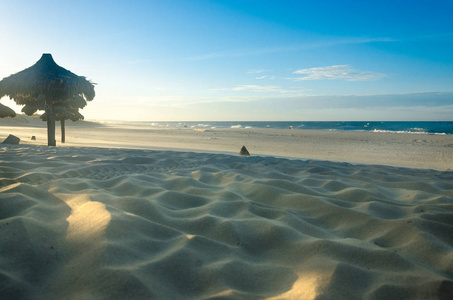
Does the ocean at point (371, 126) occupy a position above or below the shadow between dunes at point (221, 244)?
above

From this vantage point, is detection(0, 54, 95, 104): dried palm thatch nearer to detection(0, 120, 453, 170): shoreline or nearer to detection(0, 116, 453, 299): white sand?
detection(0, 120, 453, 170): shoreline

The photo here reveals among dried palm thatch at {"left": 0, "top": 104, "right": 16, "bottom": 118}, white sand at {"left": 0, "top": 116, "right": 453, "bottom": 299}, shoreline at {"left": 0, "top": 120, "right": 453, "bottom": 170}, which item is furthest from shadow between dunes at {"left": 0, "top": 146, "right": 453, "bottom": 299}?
dried palm thatch at {"left": 0, "top": 104, "right": 16, "bottom": 118}

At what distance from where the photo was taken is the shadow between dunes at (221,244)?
52.4 inches

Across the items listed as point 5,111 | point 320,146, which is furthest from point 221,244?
point 320,146

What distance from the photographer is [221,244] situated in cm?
180

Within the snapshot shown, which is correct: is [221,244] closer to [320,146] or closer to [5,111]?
[5,111]

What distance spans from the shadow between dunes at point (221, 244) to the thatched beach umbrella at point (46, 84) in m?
7.03

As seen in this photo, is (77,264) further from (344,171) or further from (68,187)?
(344,171)

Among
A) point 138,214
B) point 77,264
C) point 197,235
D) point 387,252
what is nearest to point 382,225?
point 387,252

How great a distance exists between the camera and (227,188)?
331 centimetres

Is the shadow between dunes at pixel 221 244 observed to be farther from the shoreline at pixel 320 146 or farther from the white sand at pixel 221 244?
the shoreline at pixel 320 146

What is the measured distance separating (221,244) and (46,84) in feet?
30.3

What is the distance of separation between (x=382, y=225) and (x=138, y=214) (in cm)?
195

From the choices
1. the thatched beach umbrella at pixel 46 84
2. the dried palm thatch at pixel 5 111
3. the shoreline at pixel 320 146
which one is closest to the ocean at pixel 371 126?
the shoreline at pixel 320 146
